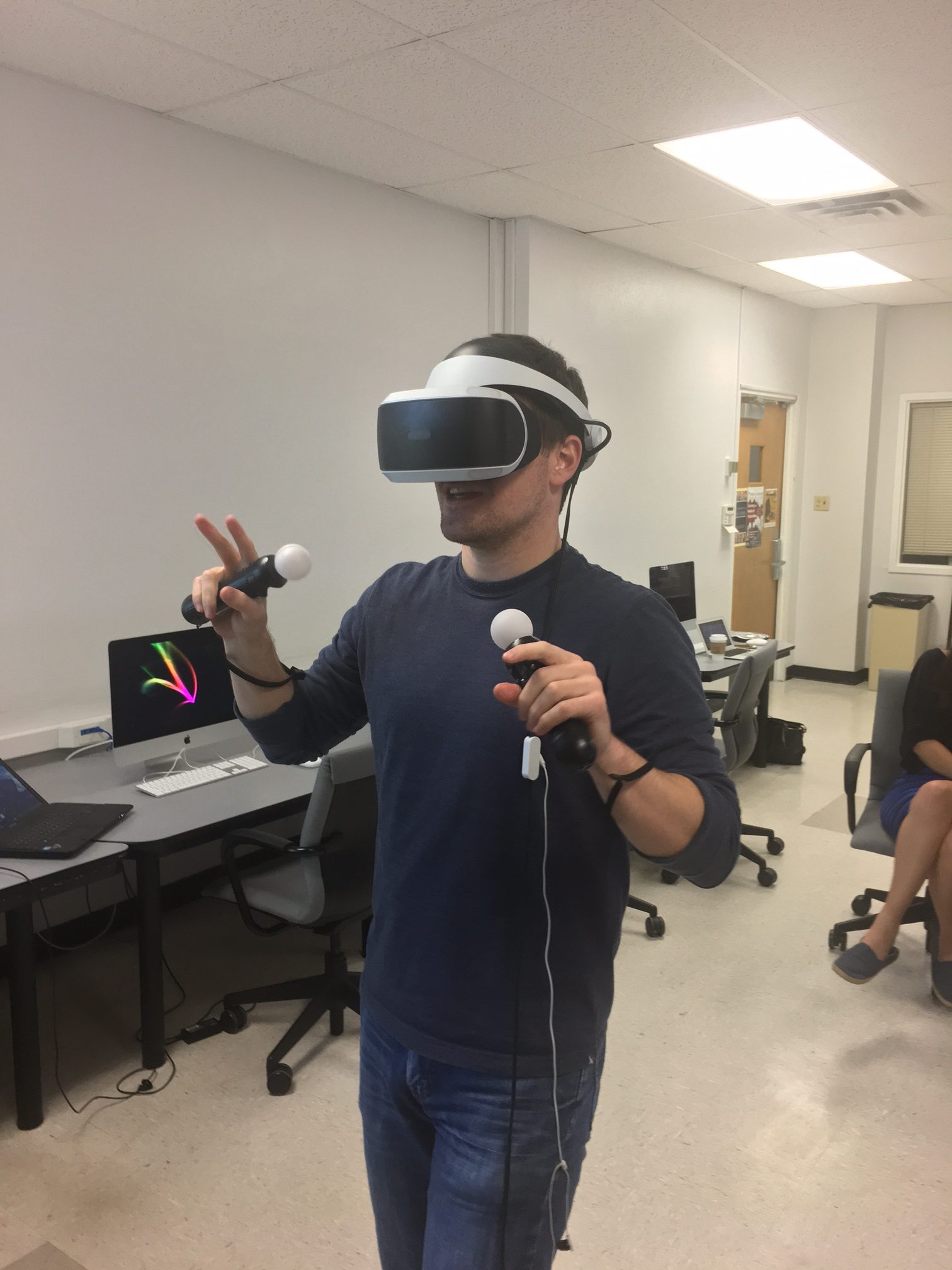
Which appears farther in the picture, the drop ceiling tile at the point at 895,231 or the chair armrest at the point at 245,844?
the drop ceiling tile at the point at 895,231

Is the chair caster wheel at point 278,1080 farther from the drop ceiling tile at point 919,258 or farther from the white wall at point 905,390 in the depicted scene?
the white wall at point 905,390

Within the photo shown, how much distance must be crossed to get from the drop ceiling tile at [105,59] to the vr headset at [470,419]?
1999 mm

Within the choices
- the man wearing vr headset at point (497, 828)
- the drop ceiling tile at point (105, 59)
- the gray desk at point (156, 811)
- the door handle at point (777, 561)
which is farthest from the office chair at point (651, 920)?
the door handle at point (777, 561)

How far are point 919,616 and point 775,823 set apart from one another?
3318 mm

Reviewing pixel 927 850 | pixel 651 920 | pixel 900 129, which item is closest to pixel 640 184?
pixel 900 129

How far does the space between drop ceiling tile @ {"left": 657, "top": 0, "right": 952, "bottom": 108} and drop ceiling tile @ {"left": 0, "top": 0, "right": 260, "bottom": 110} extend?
4.39 ft

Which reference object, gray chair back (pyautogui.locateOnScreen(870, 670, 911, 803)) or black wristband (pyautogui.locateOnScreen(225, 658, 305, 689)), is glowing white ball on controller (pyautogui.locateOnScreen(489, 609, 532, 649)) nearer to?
black wristband (pyautogui.locateOnScreen(225, 658, 305, 689))

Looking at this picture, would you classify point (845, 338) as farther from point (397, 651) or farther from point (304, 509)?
point (397, 651)

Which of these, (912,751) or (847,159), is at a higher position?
(847,159)

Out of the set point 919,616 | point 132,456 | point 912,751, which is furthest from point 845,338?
point 132,456

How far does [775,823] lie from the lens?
4.48 metres

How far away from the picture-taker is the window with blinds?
283 inches

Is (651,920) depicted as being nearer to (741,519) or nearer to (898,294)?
(741,519)

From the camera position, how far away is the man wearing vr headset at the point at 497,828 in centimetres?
106
